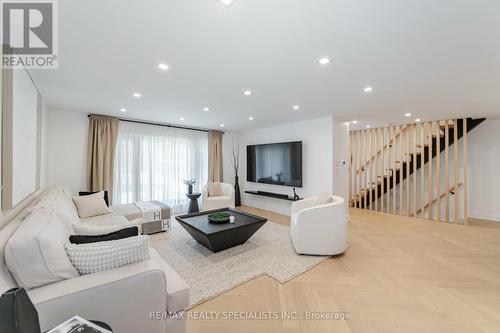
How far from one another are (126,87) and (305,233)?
308 cm

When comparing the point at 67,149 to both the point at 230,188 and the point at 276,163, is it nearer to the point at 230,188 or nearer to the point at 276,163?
the point at 230,188

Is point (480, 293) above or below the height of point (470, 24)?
below

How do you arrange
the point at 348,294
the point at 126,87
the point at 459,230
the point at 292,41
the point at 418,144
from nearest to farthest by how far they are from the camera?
the point at 292,41 < the point at 348,294 < the point at 126,87 < the point at 459,230 < the point at 418,144

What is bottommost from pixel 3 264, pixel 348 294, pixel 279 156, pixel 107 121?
pixel 348 294

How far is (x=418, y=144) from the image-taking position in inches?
197

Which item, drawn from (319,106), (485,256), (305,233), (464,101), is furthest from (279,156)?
Answer: (485,256)

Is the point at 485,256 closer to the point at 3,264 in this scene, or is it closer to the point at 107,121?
the point at 3,264

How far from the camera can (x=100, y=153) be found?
4.10 meters

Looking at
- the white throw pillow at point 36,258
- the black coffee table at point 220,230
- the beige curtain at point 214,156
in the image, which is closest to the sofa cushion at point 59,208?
the white throw pillow at point 36,258

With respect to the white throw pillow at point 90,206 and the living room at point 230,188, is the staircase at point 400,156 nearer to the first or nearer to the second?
the living room at point 230,188

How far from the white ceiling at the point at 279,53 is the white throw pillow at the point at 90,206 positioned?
61.8 inches

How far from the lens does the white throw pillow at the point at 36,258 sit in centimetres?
108

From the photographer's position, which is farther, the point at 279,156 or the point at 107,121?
the point at 279,156

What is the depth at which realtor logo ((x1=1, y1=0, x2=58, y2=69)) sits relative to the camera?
4.41 feet
